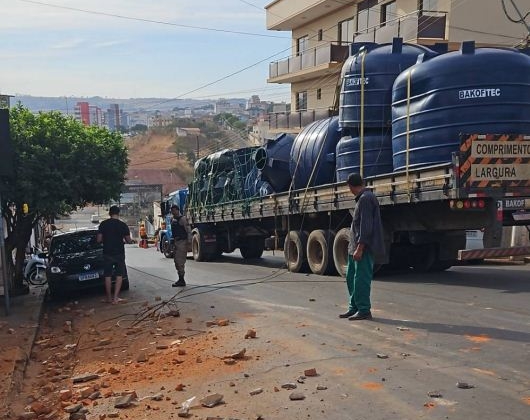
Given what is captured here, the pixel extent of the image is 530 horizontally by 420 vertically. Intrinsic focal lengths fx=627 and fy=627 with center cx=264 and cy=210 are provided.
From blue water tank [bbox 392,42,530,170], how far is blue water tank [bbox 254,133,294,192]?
525cm

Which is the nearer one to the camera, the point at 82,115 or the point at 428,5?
the point at 428,5

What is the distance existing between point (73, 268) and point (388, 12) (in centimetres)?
2034

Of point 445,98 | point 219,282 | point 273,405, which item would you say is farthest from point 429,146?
point 273,405

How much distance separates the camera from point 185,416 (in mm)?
4758

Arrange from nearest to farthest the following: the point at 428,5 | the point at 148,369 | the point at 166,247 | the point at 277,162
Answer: the point at 148,369, the point at 277,162, the point at 166,247, the point at 428,5

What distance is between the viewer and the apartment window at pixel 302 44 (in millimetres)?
35809

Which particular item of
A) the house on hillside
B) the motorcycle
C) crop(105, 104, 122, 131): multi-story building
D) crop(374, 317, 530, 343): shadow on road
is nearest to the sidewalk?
the motorcycle

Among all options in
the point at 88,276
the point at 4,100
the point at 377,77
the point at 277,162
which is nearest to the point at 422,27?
the point at 277,162

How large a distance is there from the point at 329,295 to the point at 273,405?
5.14 m

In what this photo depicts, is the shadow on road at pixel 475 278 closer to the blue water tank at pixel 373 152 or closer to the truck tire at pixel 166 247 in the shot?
the blue water tank at pixel 373 152

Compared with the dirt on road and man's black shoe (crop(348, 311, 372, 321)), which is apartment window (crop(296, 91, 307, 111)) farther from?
man's black shoe (crop(348, 311, 372, 321))

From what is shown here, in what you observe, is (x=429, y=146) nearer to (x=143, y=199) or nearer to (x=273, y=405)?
(x=273, y=405)

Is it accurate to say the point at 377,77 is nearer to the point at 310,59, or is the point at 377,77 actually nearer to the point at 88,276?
the point at 88,276

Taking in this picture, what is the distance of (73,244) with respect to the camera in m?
→ 13.2
